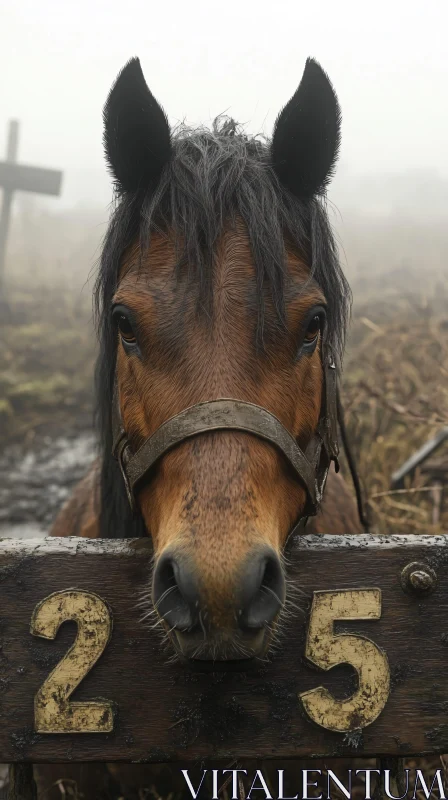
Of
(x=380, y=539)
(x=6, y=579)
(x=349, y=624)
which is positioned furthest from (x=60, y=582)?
(x=380, y=539)

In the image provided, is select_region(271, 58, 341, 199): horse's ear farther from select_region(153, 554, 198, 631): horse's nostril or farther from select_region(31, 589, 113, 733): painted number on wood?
select_region(31, 589, 113, 733): painted number on wood

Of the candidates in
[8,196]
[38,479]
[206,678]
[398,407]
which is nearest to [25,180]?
[8,196]

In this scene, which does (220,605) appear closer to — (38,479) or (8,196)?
(38,479)

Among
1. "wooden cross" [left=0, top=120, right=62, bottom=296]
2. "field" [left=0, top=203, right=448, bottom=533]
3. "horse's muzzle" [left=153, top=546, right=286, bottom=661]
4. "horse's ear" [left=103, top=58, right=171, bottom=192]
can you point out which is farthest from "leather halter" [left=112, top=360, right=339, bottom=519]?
"wooden cross" [left=0, top=120, right=62, bottom=296]

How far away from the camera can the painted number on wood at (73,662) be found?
1.60 metres

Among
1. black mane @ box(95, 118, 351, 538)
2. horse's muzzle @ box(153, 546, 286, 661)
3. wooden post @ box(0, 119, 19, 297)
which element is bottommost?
horse's muzzle @ box(153, 546, 286, 661)

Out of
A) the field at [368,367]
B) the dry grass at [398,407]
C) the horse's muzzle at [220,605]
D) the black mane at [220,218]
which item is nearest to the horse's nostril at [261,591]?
the horse's muzzle at [220,605]

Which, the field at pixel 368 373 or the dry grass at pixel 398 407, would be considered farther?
the field at pixel 368 373

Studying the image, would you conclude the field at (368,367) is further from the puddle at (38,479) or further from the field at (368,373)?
the puddle at (38,479)

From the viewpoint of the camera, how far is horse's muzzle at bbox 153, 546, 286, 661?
4.28 ft

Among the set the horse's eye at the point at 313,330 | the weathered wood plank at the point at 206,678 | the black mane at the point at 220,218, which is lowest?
the weathered wood plank at the point at 206,678

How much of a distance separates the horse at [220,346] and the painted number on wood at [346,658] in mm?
156

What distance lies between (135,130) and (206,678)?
180 cm

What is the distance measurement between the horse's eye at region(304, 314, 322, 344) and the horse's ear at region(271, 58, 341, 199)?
0.53 m
